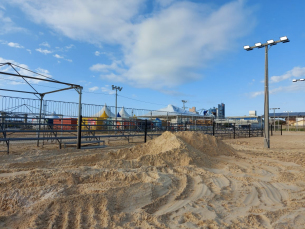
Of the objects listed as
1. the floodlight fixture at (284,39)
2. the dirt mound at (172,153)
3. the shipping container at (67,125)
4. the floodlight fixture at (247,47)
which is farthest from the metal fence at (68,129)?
the floodlight fixture at (284,39)

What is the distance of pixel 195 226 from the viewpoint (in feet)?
8.20

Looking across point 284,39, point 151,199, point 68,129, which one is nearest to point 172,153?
point 151,199

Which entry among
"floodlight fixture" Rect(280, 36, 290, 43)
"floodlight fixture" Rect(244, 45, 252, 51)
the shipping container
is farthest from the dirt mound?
"floodlight fixture" Rect(280, 36, 290, 43)

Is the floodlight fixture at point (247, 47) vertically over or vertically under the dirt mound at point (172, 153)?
over

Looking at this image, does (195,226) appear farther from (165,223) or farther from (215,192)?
(215,192)

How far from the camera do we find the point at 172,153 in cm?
599

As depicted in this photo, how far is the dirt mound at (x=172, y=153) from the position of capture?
18.0 feet

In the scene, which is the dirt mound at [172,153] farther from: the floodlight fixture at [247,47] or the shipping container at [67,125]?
the floodlight fixture at [247,47]

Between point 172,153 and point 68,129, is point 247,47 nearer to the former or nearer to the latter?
point 172,153

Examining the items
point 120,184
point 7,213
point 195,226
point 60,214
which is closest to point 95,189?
point 120,184

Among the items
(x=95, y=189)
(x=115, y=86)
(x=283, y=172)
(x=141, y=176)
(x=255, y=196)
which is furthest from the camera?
(x=115, y=86)

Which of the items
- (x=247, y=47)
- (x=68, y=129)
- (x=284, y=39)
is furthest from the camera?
(x=247, y=47)

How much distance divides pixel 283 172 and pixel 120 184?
13.8 ft

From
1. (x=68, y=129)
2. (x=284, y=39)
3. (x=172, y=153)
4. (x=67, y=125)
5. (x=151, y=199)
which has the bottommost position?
(x=151, y=199)
